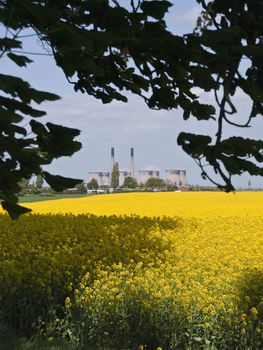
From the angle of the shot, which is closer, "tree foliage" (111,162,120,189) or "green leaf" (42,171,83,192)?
"green leaf" (42,171,83,192)

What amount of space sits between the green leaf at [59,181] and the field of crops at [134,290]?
336 centimetres

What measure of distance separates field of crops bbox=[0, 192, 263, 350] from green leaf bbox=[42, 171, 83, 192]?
3.36m

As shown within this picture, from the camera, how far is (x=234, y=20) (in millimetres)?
2627

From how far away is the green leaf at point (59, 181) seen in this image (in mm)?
2496

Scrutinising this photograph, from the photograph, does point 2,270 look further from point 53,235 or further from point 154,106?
point 154,106

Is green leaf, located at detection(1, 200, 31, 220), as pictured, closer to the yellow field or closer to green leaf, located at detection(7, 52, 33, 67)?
green leaf, located at detection(7, 52, 33, 67)

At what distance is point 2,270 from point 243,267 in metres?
3.10

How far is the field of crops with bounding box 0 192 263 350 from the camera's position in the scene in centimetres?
585

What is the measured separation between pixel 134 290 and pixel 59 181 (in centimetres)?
409

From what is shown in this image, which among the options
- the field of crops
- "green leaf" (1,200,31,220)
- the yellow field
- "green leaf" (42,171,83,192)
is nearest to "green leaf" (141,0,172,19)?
"green leaf" (42,171,83,192)

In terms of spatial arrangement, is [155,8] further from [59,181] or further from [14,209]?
[14,209]

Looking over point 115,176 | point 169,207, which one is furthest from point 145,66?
point 115,176

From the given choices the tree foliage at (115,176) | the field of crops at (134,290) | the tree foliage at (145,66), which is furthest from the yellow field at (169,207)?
the tree foliage at (115,176)

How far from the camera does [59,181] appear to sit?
253 cm
